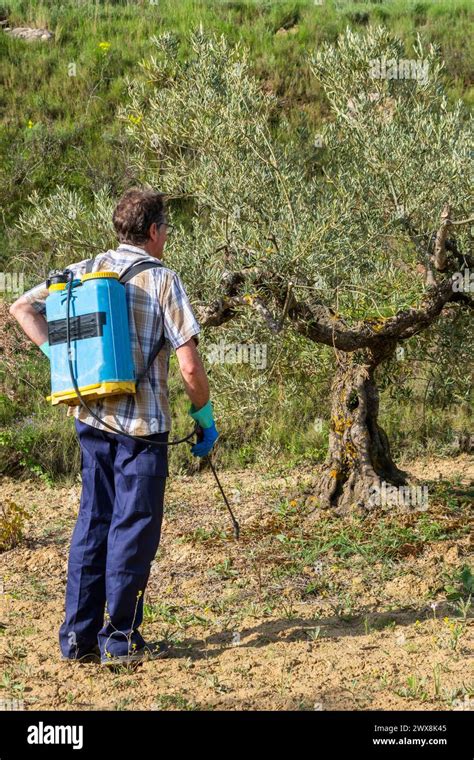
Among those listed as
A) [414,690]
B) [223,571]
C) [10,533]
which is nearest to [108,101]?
[10,533]

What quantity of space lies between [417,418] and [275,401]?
1.93 meters

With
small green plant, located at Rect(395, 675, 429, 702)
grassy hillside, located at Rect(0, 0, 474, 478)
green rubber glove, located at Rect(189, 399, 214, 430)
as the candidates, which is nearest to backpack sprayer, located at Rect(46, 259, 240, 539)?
green rubber glove, located at Rect(189, 399, 214, 430)

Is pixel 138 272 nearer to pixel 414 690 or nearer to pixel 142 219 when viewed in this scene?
pixel 142 219

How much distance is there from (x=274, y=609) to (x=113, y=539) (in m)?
1.32

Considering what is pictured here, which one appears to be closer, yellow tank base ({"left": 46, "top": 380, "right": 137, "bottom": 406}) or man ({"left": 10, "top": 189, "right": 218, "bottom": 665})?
yellow tank base ({"left": 46, "top": 380, "right": 137, "bottom": 406})

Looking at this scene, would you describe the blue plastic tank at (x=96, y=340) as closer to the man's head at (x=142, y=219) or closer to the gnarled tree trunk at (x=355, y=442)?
the man's head at (x=142, y=219)

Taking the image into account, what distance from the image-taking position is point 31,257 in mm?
12219

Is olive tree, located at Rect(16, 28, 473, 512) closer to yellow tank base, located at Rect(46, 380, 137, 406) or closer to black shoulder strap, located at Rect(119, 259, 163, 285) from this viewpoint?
black shoulder strap, located at Rect(119, 259, 163, 285)

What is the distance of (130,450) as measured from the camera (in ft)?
13.3

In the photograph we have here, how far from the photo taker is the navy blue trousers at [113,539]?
4.04 m

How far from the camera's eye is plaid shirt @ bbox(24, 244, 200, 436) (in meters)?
4.01

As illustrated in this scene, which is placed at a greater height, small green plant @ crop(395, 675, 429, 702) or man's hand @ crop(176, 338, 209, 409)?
man's hand @ crop(176, 338, 209, 409)

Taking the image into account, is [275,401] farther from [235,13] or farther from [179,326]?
[235,13]

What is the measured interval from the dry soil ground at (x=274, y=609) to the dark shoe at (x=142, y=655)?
4cm
